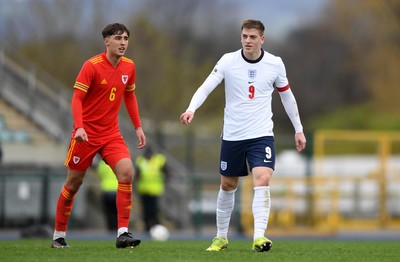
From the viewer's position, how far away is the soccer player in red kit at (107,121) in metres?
11.5

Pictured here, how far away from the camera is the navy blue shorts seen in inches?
449

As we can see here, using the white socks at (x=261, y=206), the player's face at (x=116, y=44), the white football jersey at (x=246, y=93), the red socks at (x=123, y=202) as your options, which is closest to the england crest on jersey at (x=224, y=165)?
the white football jersey at (x=246, y=93)

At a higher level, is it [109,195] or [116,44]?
[116,44]

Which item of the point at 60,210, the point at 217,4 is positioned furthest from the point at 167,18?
the point at 60,210

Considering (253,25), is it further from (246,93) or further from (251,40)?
(246,93)

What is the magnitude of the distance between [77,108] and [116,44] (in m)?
0.84

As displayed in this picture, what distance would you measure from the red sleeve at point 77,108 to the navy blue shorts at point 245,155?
5.12ft

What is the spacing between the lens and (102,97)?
38.3 feet

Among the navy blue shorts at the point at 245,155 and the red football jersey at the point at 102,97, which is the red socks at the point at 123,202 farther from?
the navy blue shorts at the point at 245,155

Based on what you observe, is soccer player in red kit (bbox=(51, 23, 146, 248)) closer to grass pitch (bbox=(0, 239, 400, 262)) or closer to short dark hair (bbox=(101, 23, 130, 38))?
short dark hair (bbox=(101, 23, 130, 38))

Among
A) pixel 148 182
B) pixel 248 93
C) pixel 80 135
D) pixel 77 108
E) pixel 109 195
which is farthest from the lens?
pixel 148 182

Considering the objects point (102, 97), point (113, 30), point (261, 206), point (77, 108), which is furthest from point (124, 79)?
point (261, 206)

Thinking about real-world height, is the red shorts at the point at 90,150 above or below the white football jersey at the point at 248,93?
below

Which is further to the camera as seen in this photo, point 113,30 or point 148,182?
point 148,182
